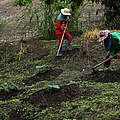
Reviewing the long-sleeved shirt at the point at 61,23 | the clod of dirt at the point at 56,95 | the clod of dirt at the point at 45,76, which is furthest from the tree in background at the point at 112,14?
the clod of dirt at the point at 56,95

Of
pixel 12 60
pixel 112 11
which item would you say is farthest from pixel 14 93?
pixel 112 11

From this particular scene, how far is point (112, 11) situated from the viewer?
8.17m

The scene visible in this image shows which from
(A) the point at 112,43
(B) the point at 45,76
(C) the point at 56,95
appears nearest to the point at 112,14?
(A) the point at 112,43

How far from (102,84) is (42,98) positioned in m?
0.98

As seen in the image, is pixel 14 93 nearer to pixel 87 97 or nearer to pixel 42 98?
pixel 42 98

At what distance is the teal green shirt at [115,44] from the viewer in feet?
15.9

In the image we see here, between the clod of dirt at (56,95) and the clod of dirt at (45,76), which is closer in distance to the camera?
the clod of dirt at (56,95)

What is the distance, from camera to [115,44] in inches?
193

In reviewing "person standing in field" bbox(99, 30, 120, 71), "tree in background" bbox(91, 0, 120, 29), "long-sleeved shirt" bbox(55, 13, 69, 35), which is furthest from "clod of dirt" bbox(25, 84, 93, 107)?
"tree in background" bbox(91, 0, 120, 29)

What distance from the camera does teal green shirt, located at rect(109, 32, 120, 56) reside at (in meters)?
4.86

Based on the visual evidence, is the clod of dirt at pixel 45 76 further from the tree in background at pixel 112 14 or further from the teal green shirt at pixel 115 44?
the tree in background at pixel 112 14

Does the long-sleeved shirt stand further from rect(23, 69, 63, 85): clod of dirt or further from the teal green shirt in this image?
the teal green shirt

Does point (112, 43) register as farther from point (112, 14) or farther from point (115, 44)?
point (112, 14)

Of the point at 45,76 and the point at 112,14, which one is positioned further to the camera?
the point at 112,14
